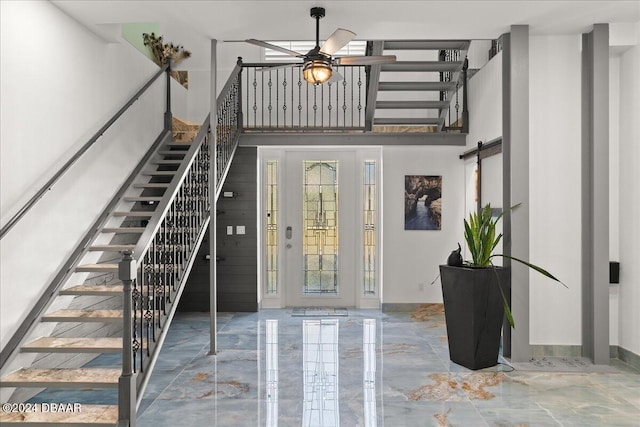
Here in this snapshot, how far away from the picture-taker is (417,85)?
19.2ft

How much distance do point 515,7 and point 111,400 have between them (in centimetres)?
454

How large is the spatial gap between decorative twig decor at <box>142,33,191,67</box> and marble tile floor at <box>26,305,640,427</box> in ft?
12.6

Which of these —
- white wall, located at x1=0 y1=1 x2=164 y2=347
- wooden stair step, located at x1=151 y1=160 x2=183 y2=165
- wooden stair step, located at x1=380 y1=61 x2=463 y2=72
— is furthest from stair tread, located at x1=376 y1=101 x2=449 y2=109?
white wall, located at x1=0 y1=1 x2=164 y2=347

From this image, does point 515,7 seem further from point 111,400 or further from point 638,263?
point 111,400

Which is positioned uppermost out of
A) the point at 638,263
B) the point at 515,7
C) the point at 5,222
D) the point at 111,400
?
the point at 515,7

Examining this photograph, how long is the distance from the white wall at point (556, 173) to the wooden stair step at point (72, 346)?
12.4 ft

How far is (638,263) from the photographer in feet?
13.9

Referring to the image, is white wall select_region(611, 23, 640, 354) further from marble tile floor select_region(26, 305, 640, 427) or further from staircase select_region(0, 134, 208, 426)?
staircase select_region(0, 134, 208, 426)

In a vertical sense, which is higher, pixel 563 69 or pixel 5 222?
pixel 563 69

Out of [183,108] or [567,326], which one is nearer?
[567,326]

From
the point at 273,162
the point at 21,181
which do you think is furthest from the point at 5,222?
the point at 273,162

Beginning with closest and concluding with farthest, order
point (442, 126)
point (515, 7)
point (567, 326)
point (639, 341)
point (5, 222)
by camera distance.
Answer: point (5, 222)
point (515, 7)
point (639, 341)
point (567, 326)
point (442, 126)

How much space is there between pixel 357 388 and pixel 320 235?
3438mm

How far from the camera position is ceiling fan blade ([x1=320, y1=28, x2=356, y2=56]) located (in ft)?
11.7
